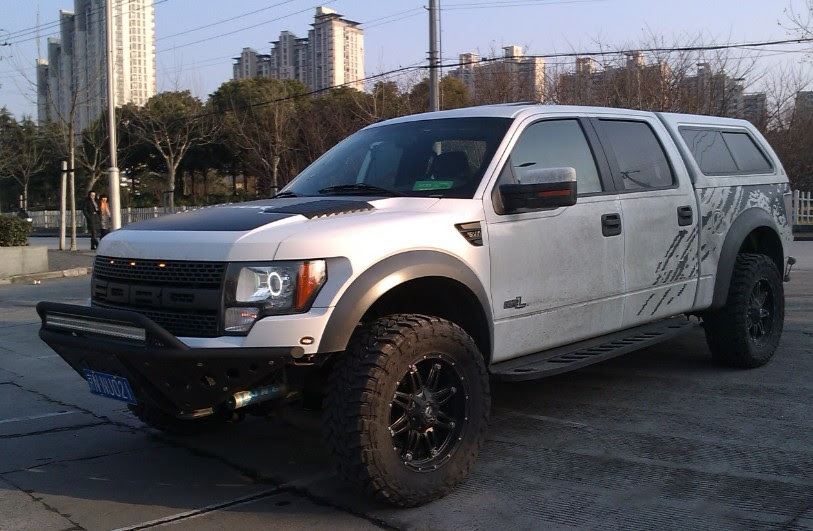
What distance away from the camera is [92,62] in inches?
1120

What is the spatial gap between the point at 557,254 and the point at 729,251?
2084mm

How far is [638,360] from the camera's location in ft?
23.7

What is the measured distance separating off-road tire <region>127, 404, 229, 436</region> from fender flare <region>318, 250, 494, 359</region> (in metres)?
1.48

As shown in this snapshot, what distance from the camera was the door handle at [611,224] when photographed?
5.18m

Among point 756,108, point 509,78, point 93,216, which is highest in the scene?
point 509,78

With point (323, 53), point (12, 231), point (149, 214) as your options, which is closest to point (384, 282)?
point (12, 231)

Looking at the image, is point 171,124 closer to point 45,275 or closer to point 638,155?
point 45,275

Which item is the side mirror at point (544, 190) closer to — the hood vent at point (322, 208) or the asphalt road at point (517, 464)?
the hood vent at point (322, 208)

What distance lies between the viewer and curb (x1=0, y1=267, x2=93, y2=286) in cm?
1577

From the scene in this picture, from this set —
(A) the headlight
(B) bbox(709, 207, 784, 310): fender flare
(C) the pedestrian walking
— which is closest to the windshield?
(A) the headlight

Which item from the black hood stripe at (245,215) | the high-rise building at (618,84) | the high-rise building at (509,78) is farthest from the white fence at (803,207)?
the black hood stripe at (245,215)

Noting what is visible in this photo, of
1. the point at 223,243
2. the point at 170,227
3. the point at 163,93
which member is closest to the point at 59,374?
the point at 170,227

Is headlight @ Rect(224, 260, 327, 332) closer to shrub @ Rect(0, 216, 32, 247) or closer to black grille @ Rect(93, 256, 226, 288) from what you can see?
black grille @ Rect(93, 256, 226, 288)

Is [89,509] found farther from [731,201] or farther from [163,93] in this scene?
[163,93]
